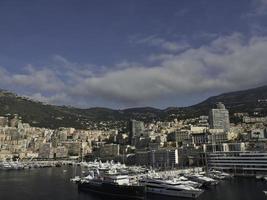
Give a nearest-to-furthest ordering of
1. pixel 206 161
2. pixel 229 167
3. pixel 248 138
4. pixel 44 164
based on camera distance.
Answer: pixel 229 167 → pixel 206 161 → pixel 248 138 → pixel 44 164

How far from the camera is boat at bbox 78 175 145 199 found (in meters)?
61.6

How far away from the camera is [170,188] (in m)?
63.2

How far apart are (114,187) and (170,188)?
367 inches

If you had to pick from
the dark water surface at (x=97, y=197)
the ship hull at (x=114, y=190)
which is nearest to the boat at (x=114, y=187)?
the ship hull at (x=114, y=190)

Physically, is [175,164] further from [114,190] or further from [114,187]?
[114,190]

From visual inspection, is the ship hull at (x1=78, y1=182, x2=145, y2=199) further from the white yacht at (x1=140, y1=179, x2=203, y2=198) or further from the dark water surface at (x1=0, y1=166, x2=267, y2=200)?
the white yacht at (x1=140, y1=179, x2=203, y2=198)

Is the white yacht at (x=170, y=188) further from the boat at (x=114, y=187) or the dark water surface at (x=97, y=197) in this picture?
the boat at (x=114, y=187)

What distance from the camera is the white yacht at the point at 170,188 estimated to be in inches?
2410

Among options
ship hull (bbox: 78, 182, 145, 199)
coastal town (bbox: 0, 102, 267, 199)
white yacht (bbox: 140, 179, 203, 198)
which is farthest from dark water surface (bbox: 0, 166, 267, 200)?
→ coastal town (bbox: 0, 102, 267, 199)

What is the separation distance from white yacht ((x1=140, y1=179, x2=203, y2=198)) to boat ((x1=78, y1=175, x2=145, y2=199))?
286 cm

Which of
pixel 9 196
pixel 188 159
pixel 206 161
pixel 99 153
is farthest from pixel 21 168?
pixel 9 196

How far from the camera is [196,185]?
70438 mm

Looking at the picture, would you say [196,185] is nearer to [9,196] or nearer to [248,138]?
[9,196]

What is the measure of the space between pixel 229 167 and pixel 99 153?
10047cm
